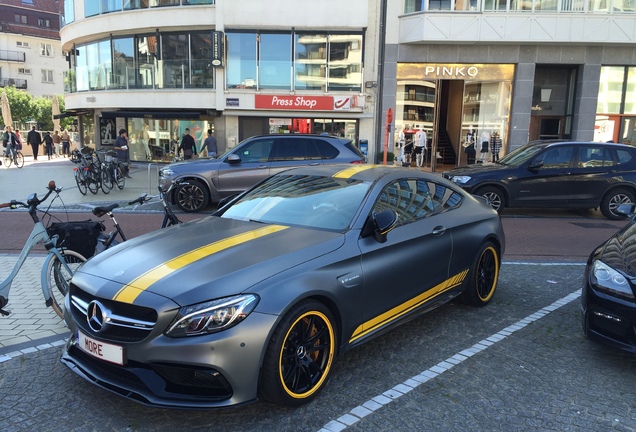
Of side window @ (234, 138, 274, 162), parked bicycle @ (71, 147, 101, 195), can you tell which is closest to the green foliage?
parked bicycle @ (71, 147, 101, 195)

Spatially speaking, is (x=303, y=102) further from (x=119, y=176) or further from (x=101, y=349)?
(x=101, y=349)

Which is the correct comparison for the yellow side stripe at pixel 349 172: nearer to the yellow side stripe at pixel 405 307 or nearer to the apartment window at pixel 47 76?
the yellow side stripe at pixel 405 307

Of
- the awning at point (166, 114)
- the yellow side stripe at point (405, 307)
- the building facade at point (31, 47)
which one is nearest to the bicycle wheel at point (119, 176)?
the awning at point (166, 114)

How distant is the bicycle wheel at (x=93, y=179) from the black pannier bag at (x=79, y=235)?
413 inches

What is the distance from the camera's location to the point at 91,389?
11.6 feet

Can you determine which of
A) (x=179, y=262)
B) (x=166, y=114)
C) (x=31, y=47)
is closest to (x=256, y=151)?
(x=179, y=262)

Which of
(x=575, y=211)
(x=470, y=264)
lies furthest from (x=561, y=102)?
(x=470, y=264)

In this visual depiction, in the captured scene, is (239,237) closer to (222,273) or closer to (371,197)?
(222,273)

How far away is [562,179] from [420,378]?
9.12 meters

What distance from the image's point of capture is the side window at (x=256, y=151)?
11.6 m

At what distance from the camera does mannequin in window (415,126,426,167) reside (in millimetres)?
21766

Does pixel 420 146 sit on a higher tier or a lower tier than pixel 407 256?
higher

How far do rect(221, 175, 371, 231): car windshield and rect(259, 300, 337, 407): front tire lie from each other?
83 cm

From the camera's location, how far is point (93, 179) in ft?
48.0
